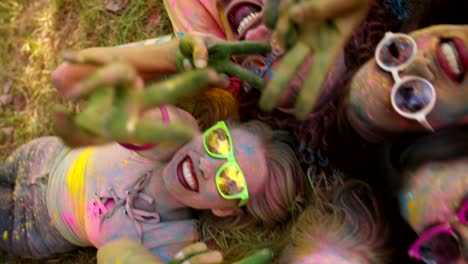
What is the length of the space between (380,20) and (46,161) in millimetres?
1577

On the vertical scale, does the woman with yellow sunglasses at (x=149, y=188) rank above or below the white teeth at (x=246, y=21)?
below

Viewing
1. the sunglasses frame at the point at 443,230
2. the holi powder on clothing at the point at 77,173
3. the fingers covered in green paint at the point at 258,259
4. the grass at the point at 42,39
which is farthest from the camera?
the grass at the point at 42,39

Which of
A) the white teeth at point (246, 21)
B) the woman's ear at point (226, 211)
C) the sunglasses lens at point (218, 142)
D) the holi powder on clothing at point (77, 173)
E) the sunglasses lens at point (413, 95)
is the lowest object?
the woman's ear at point (226, 211)

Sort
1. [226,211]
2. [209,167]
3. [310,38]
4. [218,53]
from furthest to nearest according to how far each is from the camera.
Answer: [226,211] → [209,167] → [218,53] → [310,38]

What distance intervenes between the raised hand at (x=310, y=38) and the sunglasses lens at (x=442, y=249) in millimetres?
473

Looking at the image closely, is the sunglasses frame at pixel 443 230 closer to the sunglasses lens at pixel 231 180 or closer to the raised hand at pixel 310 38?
the raised hand at pixel 310 38

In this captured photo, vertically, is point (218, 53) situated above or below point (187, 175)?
above

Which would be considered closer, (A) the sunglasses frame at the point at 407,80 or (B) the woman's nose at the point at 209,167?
(A) the sunglasses frame at the point at 407,80

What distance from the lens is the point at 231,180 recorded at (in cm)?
A: 152

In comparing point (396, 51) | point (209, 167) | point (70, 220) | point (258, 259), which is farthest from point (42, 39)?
point (396, 51)

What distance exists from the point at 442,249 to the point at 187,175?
0.84 metres

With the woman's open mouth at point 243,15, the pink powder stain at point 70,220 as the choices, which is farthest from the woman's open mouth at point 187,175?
the pink powder stain at point 70,220

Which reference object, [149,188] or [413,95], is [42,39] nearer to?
[149,188]

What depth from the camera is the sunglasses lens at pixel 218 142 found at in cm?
154
